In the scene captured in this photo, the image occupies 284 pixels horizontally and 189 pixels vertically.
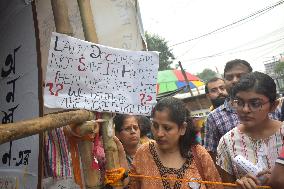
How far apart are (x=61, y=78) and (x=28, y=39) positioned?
0.30 metres

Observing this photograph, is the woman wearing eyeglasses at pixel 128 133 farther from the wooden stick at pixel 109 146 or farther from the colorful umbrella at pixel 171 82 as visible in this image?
the colorful umbrella at pixel 171 82

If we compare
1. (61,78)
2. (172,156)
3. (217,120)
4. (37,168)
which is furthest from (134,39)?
(217,120)

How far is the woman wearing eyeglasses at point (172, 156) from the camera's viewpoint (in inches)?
80.1

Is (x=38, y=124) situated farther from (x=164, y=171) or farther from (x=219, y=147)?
(x=219, y=147)

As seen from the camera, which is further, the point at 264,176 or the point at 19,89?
the point at 19,89

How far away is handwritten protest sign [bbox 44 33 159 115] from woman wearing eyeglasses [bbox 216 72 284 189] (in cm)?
60

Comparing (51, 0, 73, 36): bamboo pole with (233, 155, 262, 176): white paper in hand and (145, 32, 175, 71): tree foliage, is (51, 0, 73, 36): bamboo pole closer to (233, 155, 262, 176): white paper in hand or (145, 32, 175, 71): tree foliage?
(233, 155, 262, 176): white paper in hand

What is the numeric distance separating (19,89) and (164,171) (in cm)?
106

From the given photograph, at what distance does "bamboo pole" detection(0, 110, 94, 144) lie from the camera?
1225 millimetres

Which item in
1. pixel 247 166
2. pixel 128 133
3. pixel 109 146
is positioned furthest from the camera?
pixel 128 133

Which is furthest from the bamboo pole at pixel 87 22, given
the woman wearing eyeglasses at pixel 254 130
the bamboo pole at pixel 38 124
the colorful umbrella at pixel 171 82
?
the colorful umbrella at pixel 171 82

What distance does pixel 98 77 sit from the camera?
1.88 meters

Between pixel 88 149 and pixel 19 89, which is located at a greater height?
pixel 19 89

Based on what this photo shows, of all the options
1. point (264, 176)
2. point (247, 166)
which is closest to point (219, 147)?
point (247, 166)
